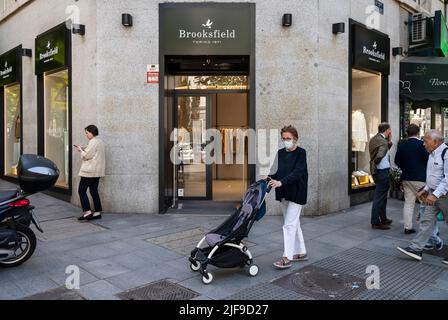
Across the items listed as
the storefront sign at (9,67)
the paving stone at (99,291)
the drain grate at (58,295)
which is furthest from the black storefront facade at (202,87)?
the storefront sign at (9,67)

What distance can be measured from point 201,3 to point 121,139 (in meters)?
3.25

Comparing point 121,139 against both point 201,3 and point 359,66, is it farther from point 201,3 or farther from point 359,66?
point 359,66

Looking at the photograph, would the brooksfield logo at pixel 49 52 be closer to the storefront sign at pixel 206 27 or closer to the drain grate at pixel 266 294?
the storefront sign at pixel 206 27

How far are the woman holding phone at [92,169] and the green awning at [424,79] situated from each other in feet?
27.3

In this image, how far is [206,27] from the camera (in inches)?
329

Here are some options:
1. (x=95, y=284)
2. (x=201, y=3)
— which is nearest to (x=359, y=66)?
(x=201, y=3)

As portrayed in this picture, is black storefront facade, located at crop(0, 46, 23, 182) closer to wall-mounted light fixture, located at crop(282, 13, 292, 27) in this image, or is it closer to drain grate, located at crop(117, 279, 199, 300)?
wall-mounted light fixture, located at crop(282, 13, 292, 27)

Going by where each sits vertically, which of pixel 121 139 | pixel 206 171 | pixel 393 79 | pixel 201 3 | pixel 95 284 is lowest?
pixel 95 284

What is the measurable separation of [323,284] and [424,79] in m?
8.53

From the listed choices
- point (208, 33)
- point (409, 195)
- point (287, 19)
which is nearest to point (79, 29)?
point (208, 33)

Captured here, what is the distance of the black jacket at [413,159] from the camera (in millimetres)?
6605

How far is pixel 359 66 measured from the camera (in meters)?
9.45

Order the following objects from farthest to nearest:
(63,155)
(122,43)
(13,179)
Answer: (13,179), (63,155), (122,43)

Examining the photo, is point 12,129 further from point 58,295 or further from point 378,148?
point 378,148
